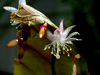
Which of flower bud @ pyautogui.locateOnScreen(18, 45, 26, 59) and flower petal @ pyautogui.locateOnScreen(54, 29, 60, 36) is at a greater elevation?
flower petal @ pyautogui.locateOnScreen(54, 29, 60, 36)

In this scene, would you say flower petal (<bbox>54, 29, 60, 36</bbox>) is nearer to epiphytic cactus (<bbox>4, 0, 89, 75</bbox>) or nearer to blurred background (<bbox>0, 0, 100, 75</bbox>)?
epiphytic cactus (<bbox>4, 0, 89, 75</bbox>)

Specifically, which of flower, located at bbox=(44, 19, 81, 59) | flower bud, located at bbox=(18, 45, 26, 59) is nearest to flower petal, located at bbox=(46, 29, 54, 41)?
flower, located at bbox=(44, 19, 81, 59)

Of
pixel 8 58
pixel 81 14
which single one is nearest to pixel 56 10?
pixel 81 14

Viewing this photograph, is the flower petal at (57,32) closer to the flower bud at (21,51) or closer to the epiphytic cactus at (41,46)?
the epiphytic cactus at (41,46)

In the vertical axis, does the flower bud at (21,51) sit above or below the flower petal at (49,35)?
below

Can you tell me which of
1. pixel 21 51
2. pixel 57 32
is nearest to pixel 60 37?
pixel 57 32

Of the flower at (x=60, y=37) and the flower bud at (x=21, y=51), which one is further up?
the flower at (x=60, y=37)

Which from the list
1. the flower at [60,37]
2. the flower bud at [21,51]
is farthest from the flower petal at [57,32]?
the flower bud at [21,51]

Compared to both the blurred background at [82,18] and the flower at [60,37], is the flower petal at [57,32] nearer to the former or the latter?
the flower at [60,37]

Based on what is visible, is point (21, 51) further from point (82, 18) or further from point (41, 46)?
point (82, 18)

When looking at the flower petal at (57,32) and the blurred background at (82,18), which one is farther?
the blurred background at (82,18)

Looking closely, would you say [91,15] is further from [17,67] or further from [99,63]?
[17,67]
